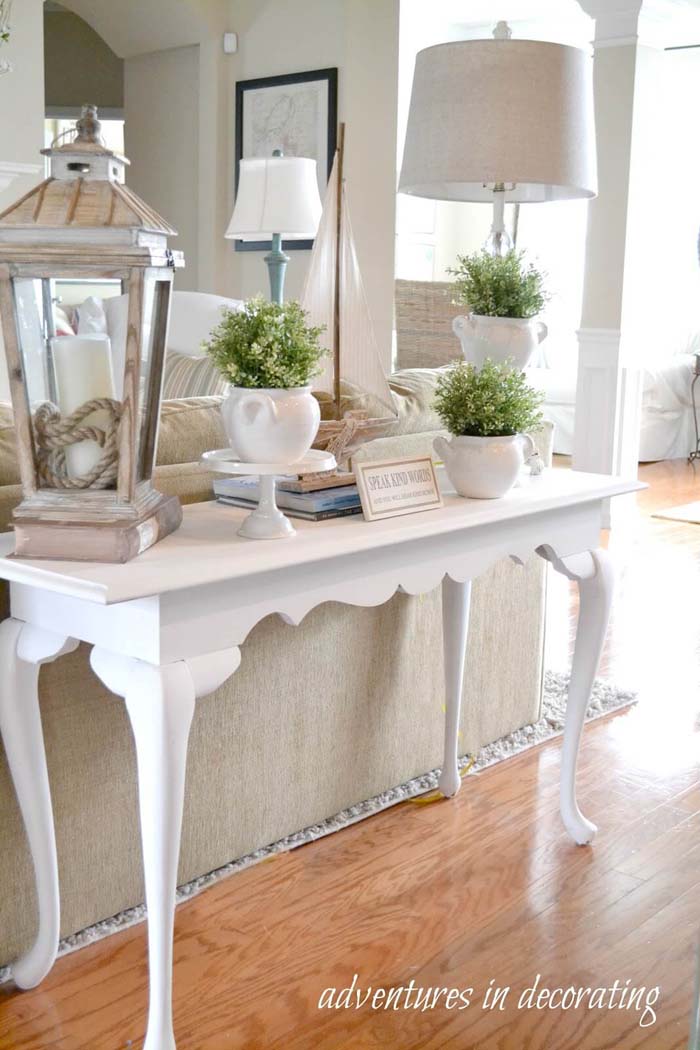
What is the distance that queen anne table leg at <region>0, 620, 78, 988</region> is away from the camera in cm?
173

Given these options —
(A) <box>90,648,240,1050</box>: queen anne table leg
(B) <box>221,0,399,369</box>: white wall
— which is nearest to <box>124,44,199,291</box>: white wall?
(B) <box>221,0,399,369</box>: white wall

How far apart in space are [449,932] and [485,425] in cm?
89

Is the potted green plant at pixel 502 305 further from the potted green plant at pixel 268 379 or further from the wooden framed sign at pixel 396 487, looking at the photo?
the potted green plant at pixel 268 379

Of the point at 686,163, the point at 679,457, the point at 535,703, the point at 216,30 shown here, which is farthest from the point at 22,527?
the point at 686,163

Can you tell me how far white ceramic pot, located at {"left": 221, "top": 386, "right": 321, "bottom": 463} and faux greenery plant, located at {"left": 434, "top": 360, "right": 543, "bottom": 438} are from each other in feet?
1.39

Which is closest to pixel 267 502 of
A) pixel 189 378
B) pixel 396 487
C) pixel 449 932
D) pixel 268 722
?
pixel 396 487

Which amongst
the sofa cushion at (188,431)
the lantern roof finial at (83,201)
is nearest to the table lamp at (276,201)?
the sofa cushion at (188,431)

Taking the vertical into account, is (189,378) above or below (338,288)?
below

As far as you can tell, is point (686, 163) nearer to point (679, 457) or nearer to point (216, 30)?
point (679, 457)

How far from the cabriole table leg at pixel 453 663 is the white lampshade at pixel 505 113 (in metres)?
0.83

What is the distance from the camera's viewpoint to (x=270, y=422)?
168 cm

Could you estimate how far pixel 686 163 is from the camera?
823 cm

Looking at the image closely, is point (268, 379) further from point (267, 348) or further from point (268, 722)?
point (268, 722)

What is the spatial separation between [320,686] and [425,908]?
467mm
